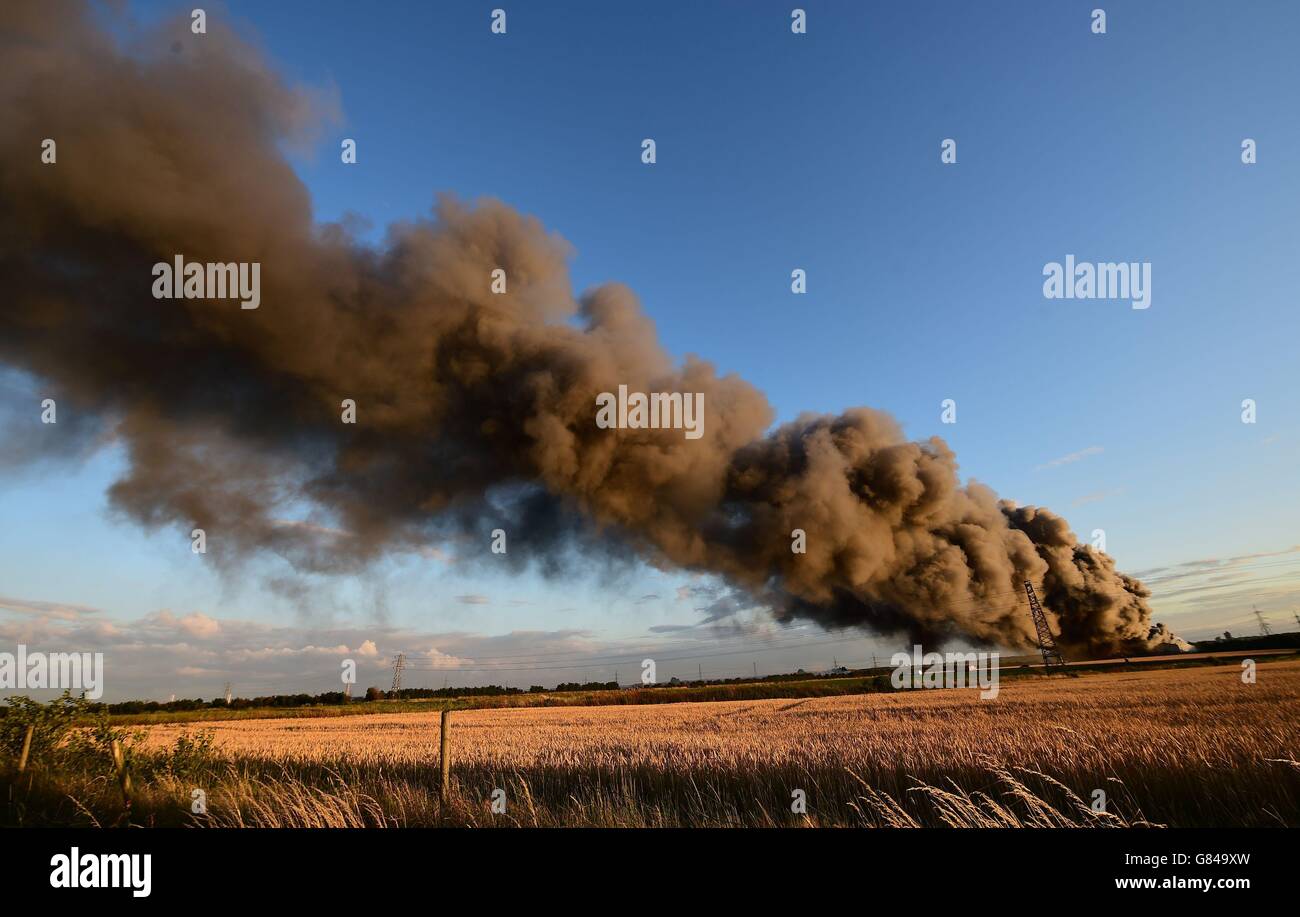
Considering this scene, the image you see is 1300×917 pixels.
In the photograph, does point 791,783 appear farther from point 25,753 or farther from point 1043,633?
point 1043,633

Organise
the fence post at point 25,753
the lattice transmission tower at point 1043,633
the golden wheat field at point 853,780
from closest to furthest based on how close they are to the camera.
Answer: the golden wheat field at point 853,780 → the fence post at point 25,753 → the lattice transmission tower at point 1043,633

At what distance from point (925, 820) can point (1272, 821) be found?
133 inches

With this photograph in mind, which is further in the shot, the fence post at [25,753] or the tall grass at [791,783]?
the fence post at [25,753]

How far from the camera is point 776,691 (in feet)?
165

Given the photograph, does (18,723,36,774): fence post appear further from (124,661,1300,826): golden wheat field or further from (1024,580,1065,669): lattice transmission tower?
(1024,580,1065,669): lattice transmission tower

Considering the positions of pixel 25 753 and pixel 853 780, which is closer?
pixel 853 780

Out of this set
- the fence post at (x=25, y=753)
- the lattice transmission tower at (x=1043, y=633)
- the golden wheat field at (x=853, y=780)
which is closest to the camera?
the golden wheat field at (x=853, y=780)

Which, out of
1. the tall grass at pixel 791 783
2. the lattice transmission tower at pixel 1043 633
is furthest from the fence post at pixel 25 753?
the lattice transmission tower at pixel 1043 633

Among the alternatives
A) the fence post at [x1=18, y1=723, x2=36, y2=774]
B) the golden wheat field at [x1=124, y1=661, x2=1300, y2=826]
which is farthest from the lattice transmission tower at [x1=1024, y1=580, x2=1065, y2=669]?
the fence post at [x1=18, y1=723, x2=36, y2=774]

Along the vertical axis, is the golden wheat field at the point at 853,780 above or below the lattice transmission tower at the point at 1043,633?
above

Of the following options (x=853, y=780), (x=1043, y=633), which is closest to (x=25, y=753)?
(x=853, y=780)

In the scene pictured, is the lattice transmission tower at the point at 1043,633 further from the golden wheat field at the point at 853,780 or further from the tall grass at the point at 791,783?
the tall grass at the point at 791,783
